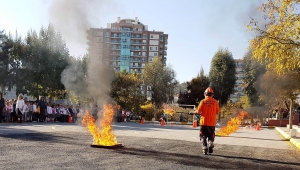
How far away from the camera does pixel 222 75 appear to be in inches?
2327

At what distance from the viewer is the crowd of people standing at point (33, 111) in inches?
997

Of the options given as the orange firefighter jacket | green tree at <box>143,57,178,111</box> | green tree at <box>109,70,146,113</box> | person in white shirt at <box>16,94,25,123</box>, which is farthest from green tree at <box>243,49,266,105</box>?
the orange firefighter jacket

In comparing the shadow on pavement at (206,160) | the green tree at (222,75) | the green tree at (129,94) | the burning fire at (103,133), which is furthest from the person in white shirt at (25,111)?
the green tree at (222,75)

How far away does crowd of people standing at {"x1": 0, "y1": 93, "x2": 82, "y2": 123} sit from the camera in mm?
25320

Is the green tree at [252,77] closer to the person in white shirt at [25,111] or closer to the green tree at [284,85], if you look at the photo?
the green tree at [284,85]

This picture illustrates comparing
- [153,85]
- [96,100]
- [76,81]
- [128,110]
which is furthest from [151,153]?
[153,85]

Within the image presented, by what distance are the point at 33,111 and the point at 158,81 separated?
31.1m

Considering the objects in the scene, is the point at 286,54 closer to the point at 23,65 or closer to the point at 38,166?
the point at 38,166

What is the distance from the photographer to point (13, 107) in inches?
1011

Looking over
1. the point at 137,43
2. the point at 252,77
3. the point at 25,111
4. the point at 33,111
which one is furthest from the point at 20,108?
the point at 137,43

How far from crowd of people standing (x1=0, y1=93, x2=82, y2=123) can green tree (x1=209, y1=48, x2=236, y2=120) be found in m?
32.3

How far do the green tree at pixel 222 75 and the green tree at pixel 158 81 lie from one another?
770 centimetres

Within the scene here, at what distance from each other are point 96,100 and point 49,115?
53.6ft

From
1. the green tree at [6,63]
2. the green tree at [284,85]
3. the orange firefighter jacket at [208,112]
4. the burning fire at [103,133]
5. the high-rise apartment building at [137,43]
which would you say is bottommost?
the burning fire at [103,133]
